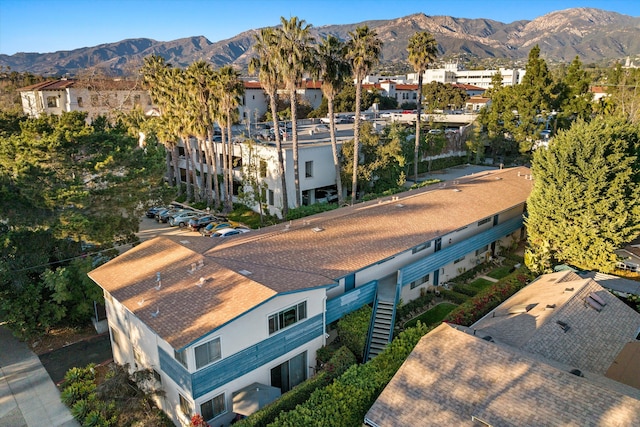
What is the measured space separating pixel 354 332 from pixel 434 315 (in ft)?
22.4

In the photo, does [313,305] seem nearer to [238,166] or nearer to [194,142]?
[238,166]

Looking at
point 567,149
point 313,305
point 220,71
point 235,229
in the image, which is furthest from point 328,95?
point 313,305

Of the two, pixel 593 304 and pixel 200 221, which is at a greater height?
pixel 593 304

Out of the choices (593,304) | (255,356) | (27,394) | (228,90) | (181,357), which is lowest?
(27,394)

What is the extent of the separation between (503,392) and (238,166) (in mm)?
40143

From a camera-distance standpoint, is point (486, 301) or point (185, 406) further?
point (486, 301)

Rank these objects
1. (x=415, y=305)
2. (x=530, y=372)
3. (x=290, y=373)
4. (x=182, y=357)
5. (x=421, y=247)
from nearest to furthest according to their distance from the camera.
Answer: (x=530, y=372), (x=182, y=357), (x=290, y=373), (x=415, y=305), (x=421, y=247)

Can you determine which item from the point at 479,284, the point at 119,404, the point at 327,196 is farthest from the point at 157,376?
the point at 327,196

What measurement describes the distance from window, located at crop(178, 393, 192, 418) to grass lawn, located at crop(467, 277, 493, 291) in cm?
1853

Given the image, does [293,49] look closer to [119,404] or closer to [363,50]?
[363,50]

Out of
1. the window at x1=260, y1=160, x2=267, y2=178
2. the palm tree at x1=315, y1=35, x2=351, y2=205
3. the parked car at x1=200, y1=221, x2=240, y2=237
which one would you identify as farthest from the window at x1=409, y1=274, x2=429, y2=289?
the window at x1=260, y1=160, x2=267, y2=178

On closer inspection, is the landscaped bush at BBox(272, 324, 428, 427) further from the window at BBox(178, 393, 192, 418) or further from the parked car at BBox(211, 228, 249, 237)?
the parked car at BBox(211, 228, 249, 237)

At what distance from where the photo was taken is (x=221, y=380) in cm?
1591

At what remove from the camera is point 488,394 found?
536 inches
